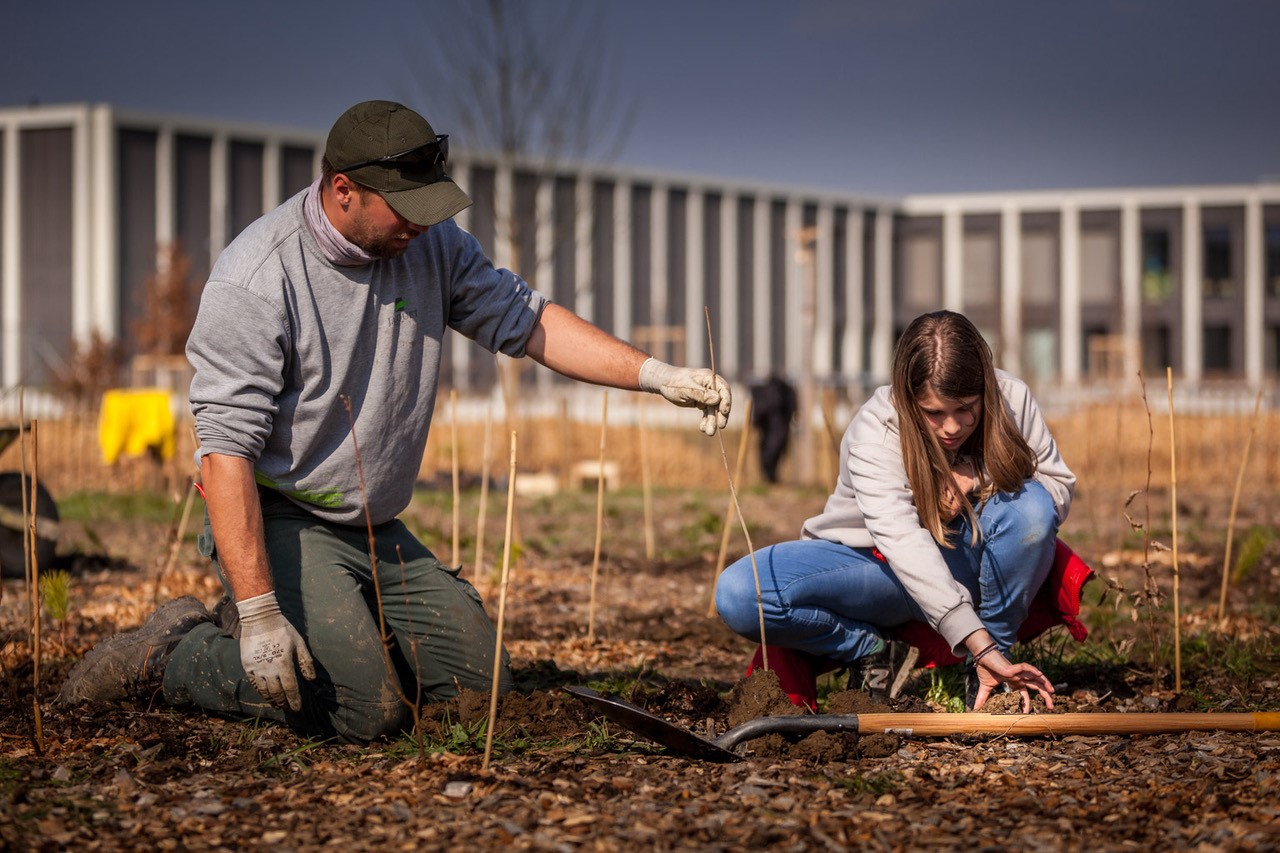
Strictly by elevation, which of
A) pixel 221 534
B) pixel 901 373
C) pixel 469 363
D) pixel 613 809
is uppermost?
pixel 469 363

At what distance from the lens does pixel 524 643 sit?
12.6 ft

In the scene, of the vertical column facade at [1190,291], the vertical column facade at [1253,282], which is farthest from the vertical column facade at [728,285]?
the vertical column facade at [1253,282]

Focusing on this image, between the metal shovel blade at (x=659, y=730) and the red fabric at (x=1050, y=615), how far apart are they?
584 mm

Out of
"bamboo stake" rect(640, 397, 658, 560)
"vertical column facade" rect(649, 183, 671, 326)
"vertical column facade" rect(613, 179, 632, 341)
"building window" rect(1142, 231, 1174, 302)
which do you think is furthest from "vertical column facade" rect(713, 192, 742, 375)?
"bamboo stake" rect(640, 397, 658, 560)

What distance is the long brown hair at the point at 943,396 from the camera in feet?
8.68

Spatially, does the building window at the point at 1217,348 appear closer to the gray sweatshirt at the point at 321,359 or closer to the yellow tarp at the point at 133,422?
the yellow tarp at the point at 133,422

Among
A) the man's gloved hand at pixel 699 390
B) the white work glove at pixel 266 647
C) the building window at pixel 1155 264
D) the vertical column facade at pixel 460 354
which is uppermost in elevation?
the building window at pixel 1155 264

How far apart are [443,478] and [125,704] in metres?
7.96

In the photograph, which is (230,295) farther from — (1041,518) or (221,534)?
(1041,518)

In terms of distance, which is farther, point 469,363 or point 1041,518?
point 469,363

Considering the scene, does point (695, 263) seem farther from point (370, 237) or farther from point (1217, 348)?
point (370, 237)

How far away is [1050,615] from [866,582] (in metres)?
0.54

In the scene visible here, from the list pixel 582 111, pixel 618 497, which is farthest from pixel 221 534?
pixel 582 111

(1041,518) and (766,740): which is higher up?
(1041,518)
